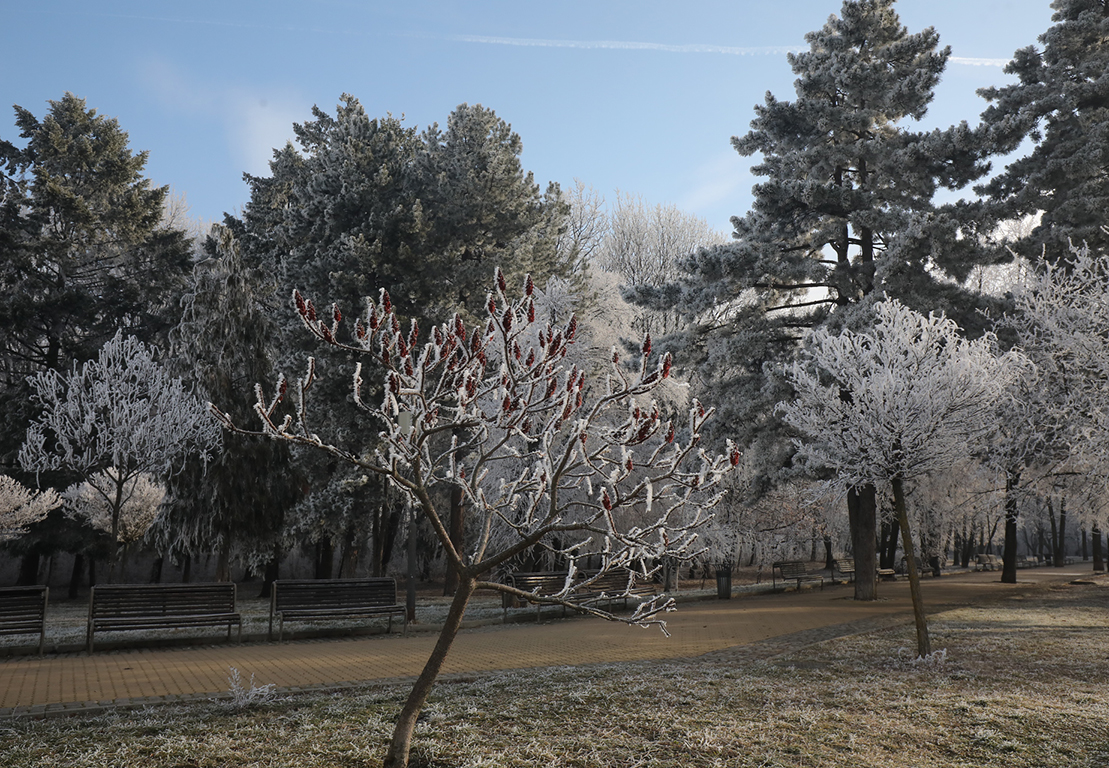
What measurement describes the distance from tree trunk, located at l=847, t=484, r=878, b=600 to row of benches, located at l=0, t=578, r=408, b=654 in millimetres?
11923

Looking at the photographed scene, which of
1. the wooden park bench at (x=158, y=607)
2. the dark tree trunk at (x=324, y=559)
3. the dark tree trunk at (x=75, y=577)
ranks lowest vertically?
the dark tree trunk at (x=75, y=577)

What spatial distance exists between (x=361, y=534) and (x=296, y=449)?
3.36 metres

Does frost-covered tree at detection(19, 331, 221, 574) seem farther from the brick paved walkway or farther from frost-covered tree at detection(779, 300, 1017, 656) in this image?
frost-covered tree at detection(779, 300, 1017, 656)

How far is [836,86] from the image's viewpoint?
18859mm

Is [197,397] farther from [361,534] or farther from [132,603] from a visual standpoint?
[132,603]

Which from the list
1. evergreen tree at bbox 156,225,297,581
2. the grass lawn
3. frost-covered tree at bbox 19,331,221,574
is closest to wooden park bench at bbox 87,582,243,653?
the grass lawn

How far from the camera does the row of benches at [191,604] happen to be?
10117 millimetres

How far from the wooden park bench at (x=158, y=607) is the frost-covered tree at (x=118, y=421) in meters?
5.82

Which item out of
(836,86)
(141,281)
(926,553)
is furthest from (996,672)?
(141,281)

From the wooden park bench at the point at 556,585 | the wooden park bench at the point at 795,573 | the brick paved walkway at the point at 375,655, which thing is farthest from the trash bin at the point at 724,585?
the wooden park bench at the point at 795,573

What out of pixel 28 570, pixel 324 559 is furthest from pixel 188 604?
pixel 28 570

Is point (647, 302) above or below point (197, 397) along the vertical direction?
above

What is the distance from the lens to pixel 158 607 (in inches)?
435

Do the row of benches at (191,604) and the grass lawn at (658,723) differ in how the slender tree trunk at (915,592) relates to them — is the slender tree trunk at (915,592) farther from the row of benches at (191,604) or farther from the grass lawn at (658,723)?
the row of benches at (191,604)
